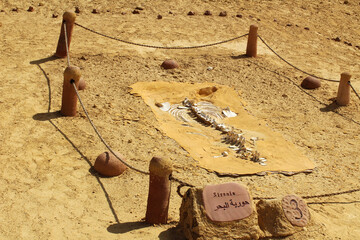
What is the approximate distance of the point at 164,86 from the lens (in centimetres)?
940

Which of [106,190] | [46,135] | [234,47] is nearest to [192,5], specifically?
[234,47]

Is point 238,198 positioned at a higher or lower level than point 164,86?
higher

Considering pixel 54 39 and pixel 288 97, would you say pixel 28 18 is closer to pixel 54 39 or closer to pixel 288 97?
pixel 54 39

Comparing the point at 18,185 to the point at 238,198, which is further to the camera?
the point at 18,185

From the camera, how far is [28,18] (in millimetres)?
11688

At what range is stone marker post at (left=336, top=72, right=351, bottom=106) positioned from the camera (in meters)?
9.55

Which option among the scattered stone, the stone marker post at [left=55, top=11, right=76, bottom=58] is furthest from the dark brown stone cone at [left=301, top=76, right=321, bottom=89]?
the stone marker post at [left=55, top=11, right=76, bottom=58]

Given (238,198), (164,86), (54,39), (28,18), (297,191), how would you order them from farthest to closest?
(28,18) < (54,39) < (164,86) < (297,191) < (238,198)

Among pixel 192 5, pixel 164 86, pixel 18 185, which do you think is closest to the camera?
pixel 18 185

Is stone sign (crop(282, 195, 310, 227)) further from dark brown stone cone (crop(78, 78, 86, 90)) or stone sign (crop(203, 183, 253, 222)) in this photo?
dark brown stone cone (crop(78, 78, 86, 90))

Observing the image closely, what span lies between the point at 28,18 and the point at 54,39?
1579 millimetres

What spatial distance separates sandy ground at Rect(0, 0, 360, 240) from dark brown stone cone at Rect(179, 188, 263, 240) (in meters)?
0.37

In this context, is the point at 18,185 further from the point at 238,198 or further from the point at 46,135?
the point at 238,198

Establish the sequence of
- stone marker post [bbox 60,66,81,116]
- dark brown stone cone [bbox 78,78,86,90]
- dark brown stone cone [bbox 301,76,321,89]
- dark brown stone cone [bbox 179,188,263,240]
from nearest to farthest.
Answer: dark brown stone cone [bbox 179,188,263,240]
stone marker post [bbox 60,66,81,116]
dark brown stone cone [bbox 78,78,86,90]
dark brown stone cone [bbox 301,76,321,89]
